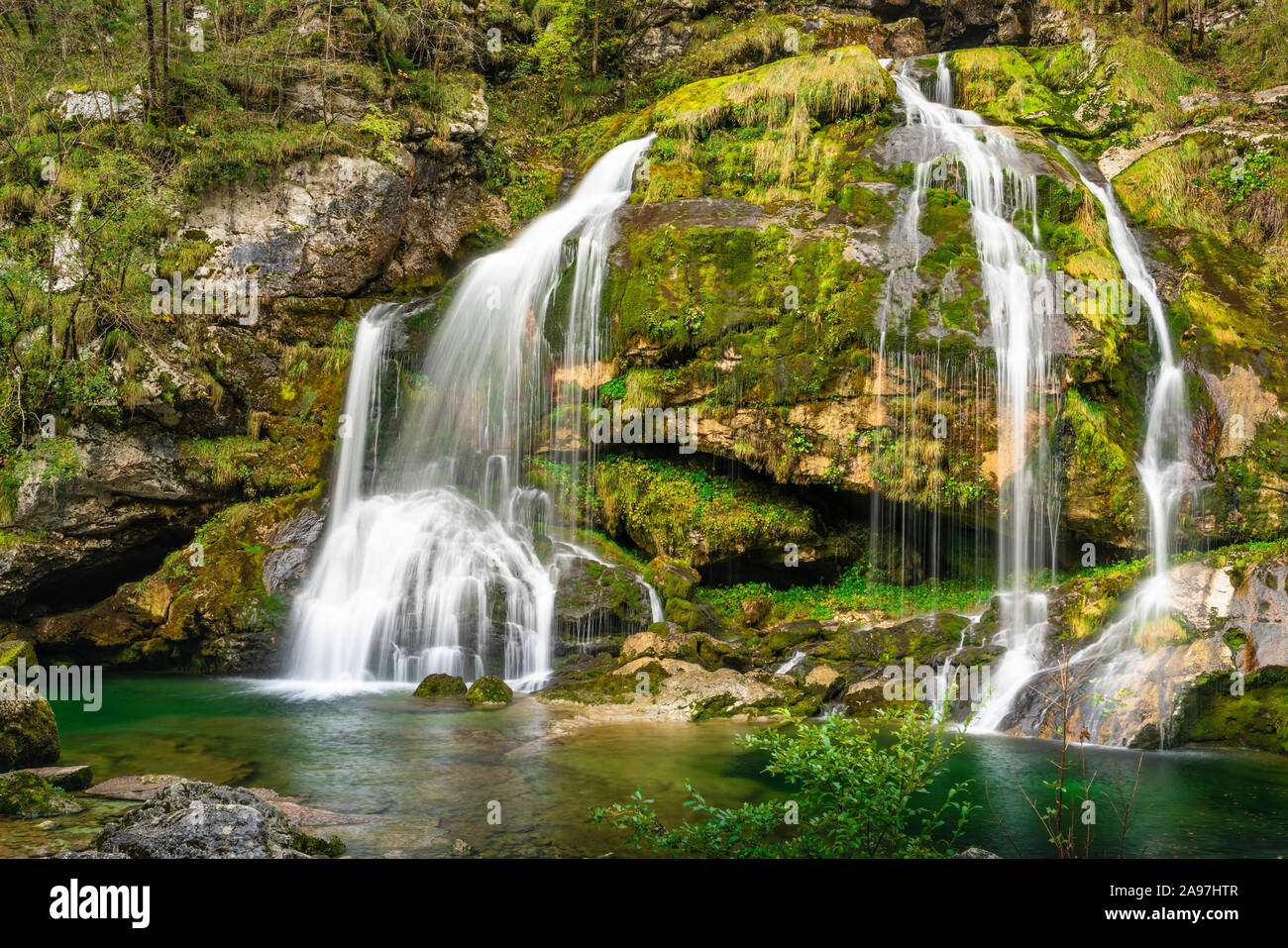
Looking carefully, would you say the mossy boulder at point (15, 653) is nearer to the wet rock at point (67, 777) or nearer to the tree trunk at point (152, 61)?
the wet rock at point (67, 777)

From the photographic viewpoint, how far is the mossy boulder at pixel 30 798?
5969 mm

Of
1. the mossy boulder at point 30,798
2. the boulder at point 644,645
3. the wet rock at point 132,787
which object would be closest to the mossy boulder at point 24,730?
the wet rock at point 132,787

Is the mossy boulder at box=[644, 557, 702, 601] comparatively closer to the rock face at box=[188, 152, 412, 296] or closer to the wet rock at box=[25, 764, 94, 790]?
the wet rock at box=[25, 764, 94, 790]

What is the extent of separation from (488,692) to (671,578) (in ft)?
13.4

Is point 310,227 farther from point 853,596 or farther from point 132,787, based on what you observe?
point 853,596

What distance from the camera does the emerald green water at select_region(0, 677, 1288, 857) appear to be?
6141 mm

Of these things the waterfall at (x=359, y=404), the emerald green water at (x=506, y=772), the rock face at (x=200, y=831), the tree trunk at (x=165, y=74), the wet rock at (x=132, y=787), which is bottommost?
the emerald green water at (x=506, y=772)

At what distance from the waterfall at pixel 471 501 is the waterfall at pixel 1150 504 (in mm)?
7937

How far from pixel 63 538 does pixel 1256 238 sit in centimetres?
2310

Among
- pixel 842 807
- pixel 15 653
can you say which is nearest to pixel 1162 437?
pixel 842 807

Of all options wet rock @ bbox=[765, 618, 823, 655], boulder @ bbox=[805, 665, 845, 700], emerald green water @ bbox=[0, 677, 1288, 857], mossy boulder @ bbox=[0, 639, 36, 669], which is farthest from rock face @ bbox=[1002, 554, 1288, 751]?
mossy boulder @ bbox=[0, 639, 36, 669]

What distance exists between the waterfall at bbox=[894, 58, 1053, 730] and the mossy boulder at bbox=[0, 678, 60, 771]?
10.3 m

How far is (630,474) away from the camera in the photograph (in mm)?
15742
